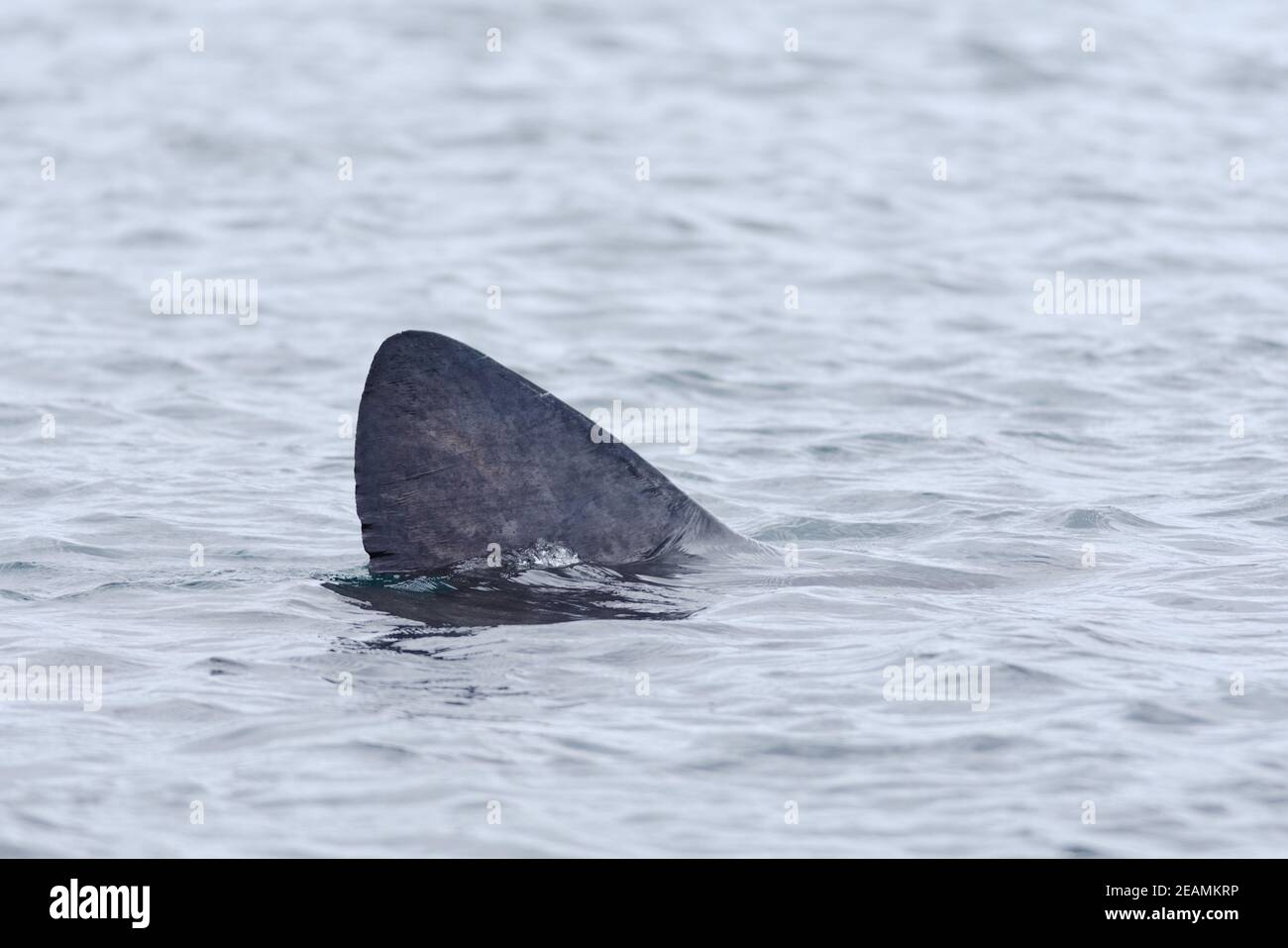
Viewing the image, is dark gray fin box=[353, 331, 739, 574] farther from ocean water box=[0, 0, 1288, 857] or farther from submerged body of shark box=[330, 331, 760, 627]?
ocean water box=[0, 0, 1288, 857]

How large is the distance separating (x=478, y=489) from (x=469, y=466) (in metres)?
0.12

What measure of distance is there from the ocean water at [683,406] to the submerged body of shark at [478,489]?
12 cm

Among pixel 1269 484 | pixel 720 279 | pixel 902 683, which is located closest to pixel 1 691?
pixel 902 683

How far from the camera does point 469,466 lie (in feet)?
27.1

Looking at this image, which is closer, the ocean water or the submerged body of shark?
the ocean water

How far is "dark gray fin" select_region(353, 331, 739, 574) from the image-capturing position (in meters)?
8.12

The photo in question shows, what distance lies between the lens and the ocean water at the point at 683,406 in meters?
6.48

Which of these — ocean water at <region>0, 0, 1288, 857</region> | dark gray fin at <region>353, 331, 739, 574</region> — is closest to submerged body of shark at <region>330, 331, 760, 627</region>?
dark gray fin at <region>353, 331, 739, 574</region>

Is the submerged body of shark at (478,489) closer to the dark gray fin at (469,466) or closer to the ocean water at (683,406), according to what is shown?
the dark gray fin at (469,466)

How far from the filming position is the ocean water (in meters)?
6.48

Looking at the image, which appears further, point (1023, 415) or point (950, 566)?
point (1023, 415)

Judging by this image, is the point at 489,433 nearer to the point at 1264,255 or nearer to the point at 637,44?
the point at 1264,255

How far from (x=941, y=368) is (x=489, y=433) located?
876cm

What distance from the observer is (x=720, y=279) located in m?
19.6
